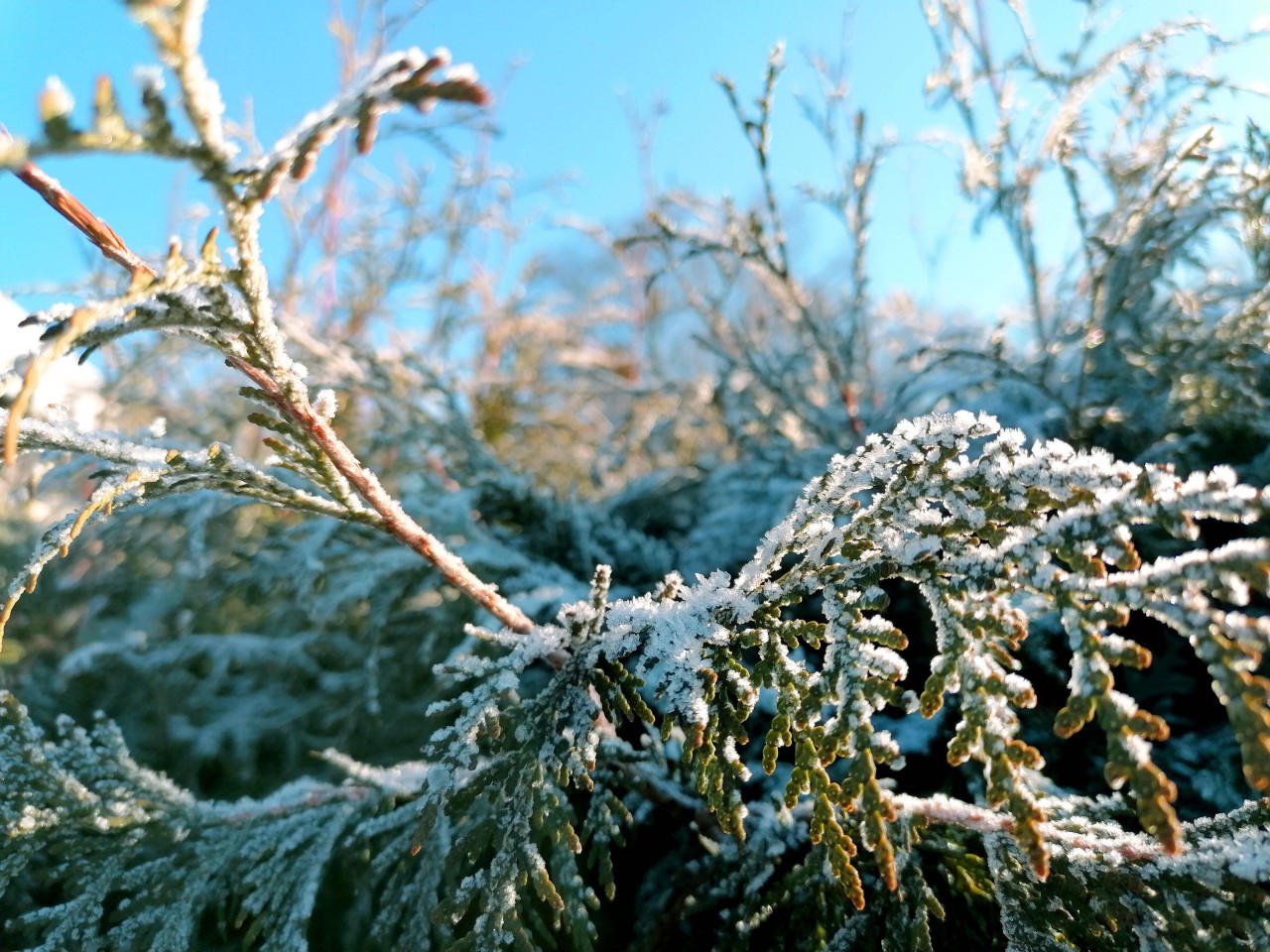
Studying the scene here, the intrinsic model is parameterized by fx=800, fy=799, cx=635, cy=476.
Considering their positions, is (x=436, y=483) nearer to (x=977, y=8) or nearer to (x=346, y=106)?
(x=346, y=106)

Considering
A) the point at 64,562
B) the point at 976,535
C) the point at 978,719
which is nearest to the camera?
the point at 978,719

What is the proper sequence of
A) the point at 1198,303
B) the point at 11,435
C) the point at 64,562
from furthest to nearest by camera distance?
the point at 64,562, the point at 1198,303, the point at 11,435

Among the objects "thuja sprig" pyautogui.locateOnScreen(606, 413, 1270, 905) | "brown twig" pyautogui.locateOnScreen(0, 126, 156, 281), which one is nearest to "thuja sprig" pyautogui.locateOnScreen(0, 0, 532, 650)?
"brown twig" pyautogui.locateOnScreen(0, 126, 156, 281)

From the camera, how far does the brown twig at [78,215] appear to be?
85cm

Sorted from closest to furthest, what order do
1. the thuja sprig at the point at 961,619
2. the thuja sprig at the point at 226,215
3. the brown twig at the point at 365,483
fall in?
the thuja sprig at the point at 226,215 → the thuja sprig at the point at 961,619 → the brown twig at the point at 365,483

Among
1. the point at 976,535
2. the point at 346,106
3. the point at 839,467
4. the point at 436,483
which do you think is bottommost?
the point at 976,535

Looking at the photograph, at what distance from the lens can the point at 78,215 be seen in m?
0.86

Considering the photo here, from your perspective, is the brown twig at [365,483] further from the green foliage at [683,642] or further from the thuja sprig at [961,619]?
the thuja sprig at [961,619]

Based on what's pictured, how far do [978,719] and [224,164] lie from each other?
926mm

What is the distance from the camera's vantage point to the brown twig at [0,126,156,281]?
85 cm

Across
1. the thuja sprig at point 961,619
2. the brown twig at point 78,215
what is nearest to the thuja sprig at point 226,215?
the brown twig at point 78,215

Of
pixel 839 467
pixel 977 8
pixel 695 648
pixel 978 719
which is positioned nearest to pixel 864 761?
pixel 978 719

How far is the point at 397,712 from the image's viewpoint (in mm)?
2131

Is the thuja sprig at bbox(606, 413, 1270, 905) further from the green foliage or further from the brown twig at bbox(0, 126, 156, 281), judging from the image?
the brown twig at bbox(0, 126, 156, 281)
